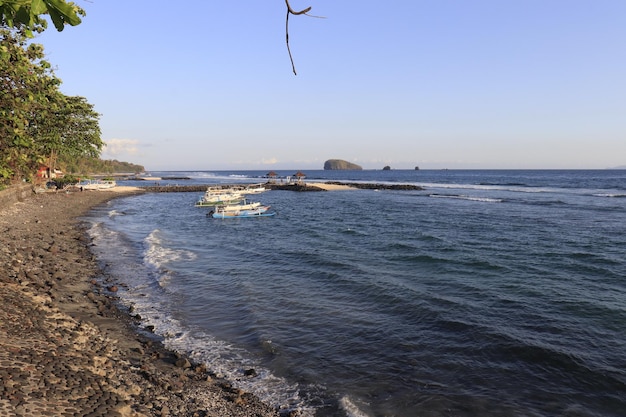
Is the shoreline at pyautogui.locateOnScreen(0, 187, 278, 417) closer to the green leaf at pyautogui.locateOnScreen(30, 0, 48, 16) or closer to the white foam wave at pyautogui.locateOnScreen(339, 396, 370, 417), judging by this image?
the white foam wave at pyautogui.locateOnScreen(339, 396, 370, 417)

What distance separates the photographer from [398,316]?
43.0ft

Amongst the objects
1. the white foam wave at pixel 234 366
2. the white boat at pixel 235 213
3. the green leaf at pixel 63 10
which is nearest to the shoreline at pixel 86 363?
the white foam wave at pixel 234 366

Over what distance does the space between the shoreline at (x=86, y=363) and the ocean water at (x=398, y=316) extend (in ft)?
2.53

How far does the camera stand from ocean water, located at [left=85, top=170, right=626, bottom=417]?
866 centimetres

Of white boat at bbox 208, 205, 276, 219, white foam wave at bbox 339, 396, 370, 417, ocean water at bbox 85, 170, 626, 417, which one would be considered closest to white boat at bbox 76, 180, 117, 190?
white boat at bbox 208, 205, 276, 219

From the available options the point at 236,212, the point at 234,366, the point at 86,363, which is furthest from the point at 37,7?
the point at 236,212

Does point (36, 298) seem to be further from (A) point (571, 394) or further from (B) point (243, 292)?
(A) point (571, 394)

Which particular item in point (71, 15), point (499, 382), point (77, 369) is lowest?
point (499, 382)

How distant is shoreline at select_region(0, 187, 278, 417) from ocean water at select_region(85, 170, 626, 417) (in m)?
0.77

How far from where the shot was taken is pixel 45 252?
19781 millimetres

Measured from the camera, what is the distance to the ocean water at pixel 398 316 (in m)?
8.66

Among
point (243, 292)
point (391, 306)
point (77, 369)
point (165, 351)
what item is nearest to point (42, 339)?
point (77, 369)

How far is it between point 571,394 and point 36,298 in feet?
49.4

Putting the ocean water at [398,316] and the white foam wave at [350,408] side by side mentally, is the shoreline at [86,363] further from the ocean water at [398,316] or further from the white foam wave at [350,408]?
the white foam wave at [350,408]
